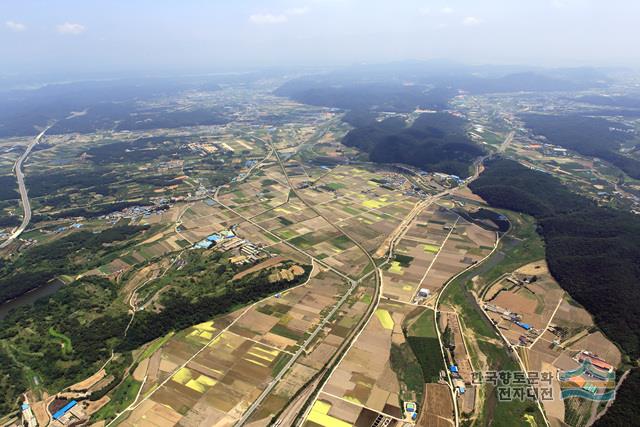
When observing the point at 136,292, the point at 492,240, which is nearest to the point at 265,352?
the point at 136,292

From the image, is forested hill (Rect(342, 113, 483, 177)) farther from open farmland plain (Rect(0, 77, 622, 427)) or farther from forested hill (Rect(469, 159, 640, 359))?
open farmland plain (Rect(0, 77, 622, 427))

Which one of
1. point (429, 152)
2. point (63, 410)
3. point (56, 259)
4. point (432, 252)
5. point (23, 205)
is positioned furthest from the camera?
point (429, 152)

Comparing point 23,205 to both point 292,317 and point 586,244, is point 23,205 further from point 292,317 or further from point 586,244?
point 586,244

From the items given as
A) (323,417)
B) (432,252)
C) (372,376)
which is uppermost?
(323,417)

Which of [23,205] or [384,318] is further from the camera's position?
[23,205]

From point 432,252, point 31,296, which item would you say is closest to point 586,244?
point 432,252

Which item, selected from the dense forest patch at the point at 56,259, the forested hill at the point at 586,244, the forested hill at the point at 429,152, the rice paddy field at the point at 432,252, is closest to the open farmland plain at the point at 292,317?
the rice paddy field at the point at 432,252
